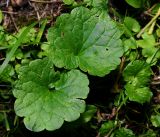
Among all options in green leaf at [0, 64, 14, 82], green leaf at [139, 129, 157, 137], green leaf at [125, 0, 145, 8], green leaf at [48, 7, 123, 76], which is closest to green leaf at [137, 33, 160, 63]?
green leaf at [125, 0, 145, 8]

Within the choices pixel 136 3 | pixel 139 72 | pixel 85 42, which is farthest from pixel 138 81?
pixel 136 3

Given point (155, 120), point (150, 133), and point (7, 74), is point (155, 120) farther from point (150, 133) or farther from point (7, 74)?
point (7, 74)

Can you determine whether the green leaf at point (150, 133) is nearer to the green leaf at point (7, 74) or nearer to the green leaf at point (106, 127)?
the green leaf at point (106, 127)

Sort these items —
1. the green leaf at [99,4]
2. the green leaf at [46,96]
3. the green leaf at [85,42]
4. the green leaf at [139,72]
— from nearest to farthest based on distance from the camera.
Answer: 1. the green leaf at [46,96]
2. the green leaf at [85,42]
3. the green leaf at [139,72]
4. the green leaf at [99,4]

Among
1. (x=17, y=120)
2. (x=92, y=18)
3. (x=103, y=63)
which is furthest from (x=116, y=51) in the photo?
(x=17, y=120)

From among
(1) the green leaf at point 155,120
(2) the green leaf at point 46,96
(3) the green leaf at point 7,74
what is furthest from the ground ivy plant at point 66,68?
(1) the green leaf at point 155,120

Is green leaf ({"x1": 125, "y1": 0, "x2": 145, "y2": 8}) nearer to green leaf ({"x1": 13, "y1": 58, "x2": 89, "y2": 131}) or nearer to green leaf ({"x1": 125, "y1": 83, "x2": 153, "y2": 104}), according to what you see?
green leaf ({"x1": 125, "y1": 83, "x2": 153, "y2": 104})
